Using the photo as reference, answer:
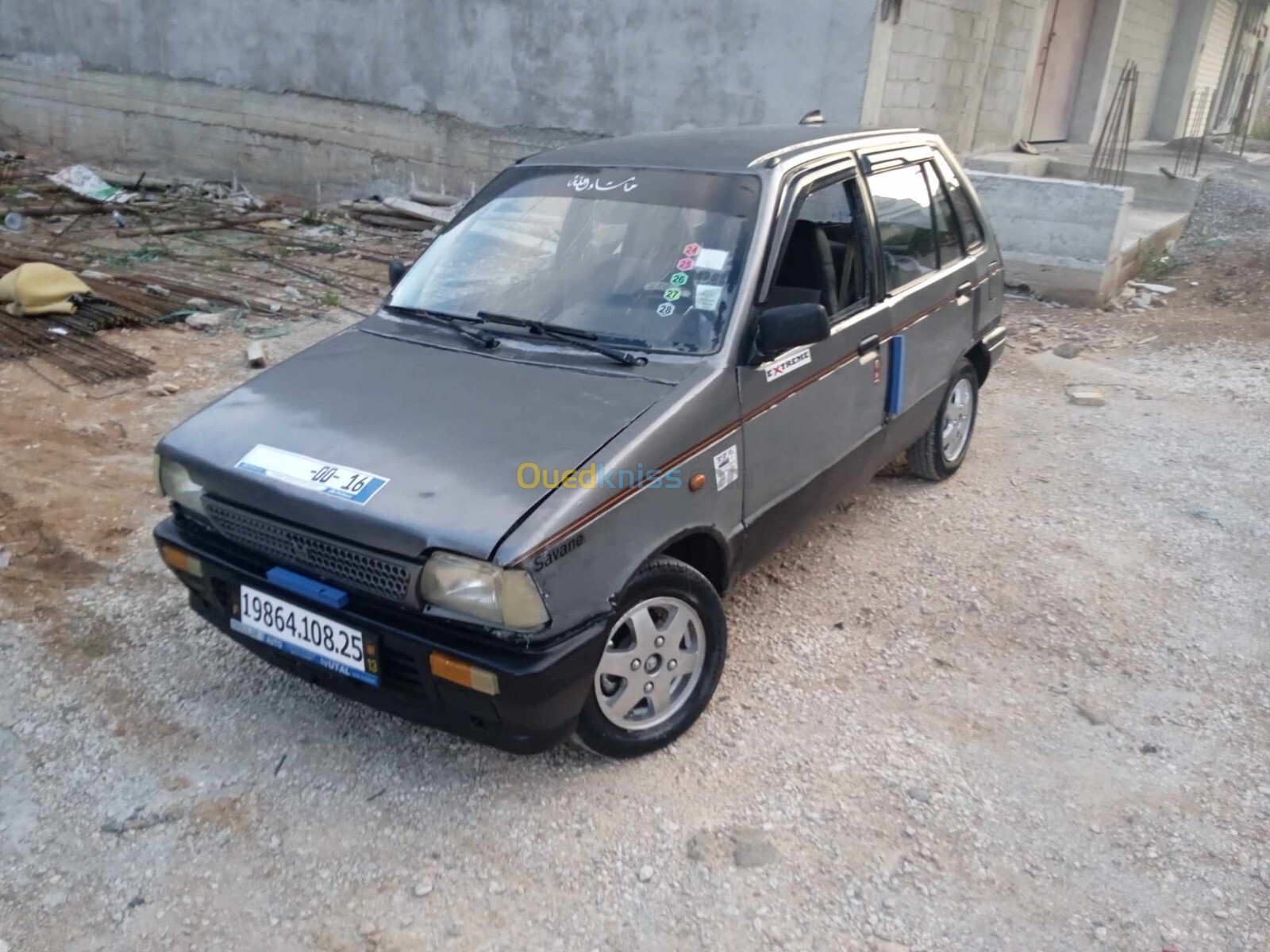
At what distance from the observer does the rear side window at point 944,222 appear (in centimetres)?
454

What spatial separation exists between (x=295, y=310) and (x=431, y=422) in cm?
567

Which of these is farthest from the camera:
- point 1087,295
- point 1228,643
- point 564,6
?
point 564,6

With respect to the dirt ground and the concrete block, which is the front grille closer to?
the dirt ground

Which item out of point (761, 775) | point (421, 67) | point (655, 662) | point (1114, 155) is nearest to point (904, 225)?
point (655, 662)

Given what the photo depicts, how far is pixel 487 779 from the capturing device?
2951 mm

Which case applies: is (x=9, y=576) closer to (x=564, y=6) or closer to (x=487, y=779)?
(x=487, y=779)

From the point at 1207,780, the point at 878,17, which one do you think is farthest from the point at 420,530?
the point at 878,17

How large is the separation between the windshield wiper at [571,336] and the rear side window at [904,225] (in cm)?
144

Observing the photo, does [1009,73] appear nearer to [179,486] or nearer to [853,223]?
[853,223]

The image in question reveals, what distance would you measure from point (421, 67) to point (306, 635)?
10074 millimetres

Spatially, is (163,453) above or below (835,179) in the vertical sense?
below

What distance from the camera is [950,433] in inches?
199

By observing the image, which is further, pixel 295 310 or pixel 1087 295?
pixel 1087 295

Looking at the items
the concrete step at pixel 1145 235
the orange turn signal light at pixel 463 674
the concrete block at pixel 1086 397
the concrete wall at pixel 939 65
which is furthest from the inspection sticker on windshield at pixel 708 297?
the concrete step at pixel 1145 235
